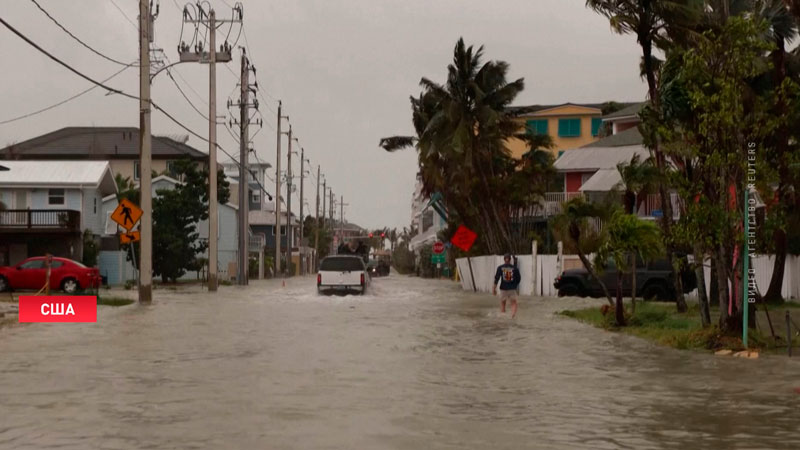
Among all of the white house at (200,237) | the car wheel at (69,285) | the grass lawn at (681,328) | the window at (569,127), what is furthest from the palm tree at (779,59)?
the window at (569,127)

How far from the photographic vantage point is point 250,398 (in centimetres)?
1384

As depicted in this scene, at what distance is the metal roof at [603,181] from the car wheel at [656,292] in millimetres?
15094

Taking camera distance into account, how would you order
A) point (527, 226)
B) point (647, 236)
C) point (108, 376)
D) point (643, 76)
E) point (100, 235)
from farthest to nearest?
1. point (100, 235)
2. point (527, 226)
3. point (643, 76)
4. point (647, 236)
5. point (108, 376)

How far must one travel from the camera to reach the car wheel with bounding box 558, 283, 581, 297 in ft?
138

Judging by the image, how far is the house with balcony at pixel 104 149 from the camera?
94.3 metres

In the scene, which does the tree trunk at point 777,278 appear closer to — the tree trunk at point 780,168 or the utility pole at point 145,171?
the tree trunk at point 780,168

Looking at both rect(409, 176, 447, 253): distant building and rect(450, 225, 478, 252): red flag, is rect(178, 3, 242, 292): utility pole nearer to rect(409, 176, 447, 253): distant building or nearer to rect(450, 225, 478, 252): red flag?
rect(450, 225, 478, 252): red flag

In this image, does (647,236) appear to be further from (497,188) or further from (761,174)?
(497,188)

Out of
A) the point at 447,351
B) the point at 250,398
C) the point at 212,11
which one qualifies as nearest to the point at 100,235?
the point at 212,11

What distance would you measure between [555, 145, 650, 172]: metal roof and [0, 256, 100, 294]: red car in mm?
27935

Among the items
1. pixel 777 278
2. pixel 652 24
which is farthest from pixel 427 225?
pixel 652 24

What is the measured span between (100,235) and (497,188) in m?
25.2

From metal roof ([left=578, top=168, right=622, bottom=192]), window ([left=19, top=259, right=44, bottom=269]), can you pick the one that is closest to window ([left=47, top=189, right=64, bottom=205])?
window ([left=19, top=259, right=44, bottom=269])

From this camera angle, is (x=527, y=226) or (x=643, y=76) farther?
(x=527, y=226)
